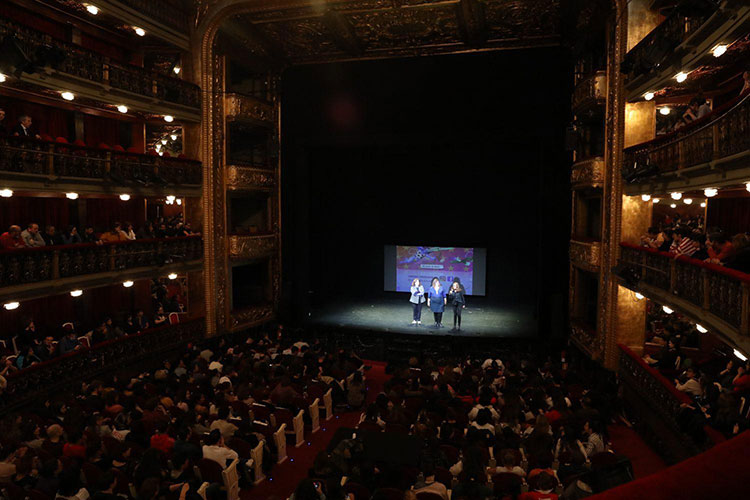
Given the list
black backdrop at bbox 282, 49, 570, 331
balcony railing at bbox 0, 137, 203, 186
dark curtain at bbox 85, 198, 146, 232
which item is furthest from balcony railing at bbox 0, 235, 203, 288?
black backdrop at bbox 282, 49, 570, 331

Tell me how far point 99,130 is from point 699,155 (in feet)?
54.3

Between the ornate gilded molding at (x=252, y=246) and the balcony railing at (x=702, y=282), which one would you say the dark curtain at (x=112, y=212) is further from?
the balcony railing at (x=702, y=282)

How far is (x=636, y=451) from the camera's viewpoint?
1020cm

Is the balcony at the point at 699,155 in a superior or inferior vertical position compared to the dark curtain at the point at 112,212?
superior

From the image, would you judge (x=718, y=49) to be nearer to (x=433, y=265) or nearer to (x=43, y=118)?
(x=433, y=265)

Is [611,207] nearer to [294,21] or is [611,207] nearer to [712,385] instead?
[712,385]

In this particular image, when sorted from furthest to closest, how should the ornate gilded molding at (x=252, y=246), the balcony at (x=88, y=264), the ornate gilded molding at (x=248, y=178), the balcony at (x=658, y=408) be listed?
the ornate gilded molding at (x=252, y=246)
the ornate gilded molding at (x=248, y=178)
the balcony at (x=88, y=264)
the balcony at (x=658, y=408)

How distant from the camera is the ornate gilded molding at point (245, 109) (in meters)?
17.4

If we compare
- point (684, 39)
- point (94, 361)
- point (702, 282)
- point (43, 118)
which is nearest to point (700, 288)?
point (702, 282)

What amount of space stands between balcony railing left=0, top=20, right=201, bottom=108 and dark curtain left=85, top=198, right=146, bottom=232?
411 centimetres

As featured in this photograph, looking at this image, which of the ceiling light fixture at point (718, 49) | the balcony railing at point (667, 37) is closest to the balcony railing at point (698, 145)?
the ceiling light fixture at point (718, 49)

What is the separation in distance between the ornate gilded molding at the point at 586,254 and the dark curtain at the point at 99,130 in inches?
603

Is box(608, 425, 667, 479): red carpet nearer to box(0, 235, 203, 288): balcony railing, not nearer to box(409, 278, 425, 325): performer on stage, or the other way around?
box(409, 278, 425, 325): performer on stage

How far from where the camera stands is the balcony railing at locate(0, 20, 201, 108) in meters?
11.3
